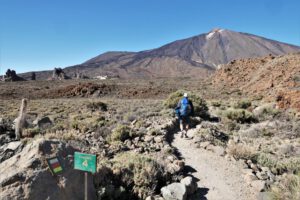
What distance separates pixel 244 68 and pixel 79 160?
3399 cm

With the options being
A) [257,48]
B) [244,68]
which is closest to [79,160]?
[244,68]

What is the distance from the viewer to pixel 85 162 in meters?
3.95

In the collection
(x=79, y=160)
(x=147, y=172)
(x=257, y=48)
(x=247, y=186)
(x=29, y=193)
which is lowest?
(x=247, y=186)

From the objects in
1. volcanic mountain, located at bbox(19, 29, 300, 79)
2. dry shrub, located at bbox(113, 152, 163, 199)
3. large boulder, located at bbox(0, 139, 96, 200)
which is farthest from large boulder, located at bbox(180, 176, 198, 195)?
volcanic mountain, located at bbox(19, 29, 300, 79)

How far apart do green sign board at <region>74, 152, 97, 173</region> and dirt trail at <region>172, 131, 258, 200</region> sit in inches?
93.4

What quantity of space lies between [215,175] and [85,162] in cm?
346

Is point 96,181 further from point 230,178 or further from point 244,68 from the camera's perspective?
point 244,68

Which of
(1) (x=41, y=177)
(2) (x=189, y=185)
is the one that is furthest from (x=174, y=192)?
(1) (x=41, y=177)

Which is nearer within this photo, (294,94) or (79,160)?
(79,160)

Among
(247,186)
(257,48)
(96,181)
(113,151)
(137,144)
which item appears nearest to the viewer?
(96,181)

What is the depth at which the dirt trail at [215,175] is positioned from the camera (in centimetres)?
556

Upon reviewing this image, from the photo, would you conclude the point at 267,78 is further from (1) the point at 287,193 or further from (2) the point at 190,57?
(2) the point at 190,57

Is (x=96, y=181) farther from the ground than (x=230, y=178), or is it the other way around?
(x=96, y=181)

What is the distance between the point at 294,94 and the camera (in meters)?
14.1
